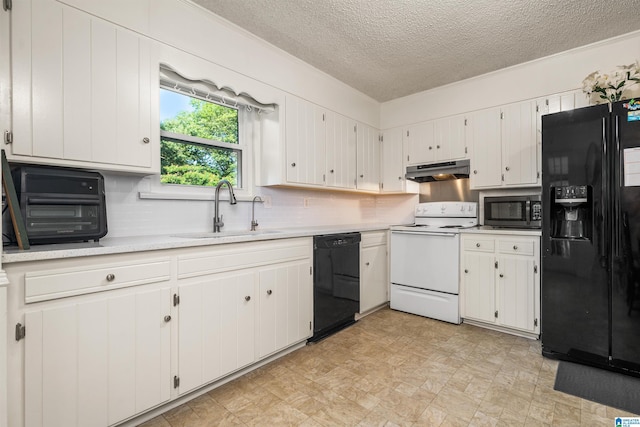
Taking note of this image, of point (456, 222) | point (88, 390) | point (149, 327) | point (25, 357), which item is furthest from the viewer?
point (456, 222)

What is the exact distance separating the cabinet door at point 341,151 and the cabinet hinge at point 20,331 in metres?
2.59

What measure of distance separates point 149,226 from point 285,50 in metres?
1.95

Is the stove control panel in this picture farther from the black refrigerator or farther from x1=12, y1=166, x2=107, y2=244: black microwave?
x1=12, y1=166, x2=107, y2=244: black microwave

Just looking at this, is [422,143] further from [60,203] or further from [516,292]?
[60,203]

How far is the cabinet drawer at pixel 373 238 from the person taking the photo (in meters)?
3.23

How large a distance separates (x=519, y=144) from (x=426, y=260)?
1.49 metres

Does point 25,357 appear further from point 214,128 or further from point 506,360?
point 506,360

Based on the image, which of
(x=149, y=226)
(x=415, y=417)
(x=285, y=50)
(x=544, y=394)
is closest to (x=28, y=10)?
(x=149, y=226)

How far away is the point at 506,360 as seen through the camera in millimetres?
2350

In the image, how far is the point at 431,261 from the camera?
3234 mm

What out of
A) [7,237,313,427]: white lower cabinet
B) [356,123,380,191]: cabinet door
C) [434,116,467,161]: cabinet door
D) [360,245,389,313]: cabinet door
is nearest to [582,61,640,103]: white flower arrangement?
[434,116,467,161]: cabinet door

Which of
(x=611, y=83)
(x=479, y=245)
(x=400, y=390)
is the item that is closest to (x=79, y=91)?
(x=400, y=390)

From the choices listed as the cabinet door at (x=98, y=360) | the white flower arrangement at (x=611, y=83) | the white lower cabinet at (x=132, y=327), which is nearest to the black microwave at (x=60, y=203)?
the white lower cabinet at (x=132, y=327)

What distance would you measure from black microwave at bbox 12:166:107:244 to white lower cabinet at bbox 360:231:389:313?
227cm
